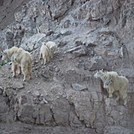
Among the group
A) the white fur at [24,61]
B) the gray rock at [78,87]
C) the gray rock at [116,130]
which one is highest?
the white fur at [24,61]

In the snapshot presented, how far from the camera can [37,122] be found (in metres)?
9.05

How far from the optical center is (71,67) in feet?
33.1

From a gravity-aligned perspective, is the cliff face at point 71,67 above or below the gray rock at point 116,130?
above

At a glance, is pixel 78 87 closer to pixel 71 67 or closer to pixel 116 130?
pixel 71 67

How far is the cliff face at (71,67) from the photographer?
907cm

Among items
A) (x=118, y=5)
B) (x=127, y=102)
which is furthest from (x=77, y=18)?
(x=127, y=102)

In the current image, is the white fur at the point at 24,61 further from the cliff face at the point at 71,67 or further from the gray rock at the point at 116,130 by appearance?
the gray rock at the point at 116,130

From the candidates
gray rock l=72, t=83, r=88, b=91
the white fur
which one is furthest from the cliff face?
the white fur

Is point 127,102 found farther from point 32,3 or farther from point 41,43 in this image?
point 32,3

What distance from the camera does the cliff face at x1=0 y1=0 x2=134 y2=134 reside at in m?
9.07

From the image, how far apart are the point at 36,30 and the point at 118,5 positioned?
260 cm

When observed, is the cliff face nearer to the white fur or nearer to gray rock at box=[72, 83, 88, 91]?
gray rock at box=[72, 83, 88, 91]

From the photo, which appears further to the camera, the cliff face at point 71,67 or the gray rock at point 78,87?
the gray rock at point 78,87

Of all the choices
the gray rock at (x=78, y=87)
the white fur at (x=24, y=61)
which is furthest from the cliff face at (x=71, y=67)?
the white fur at (x=24, y=61)
